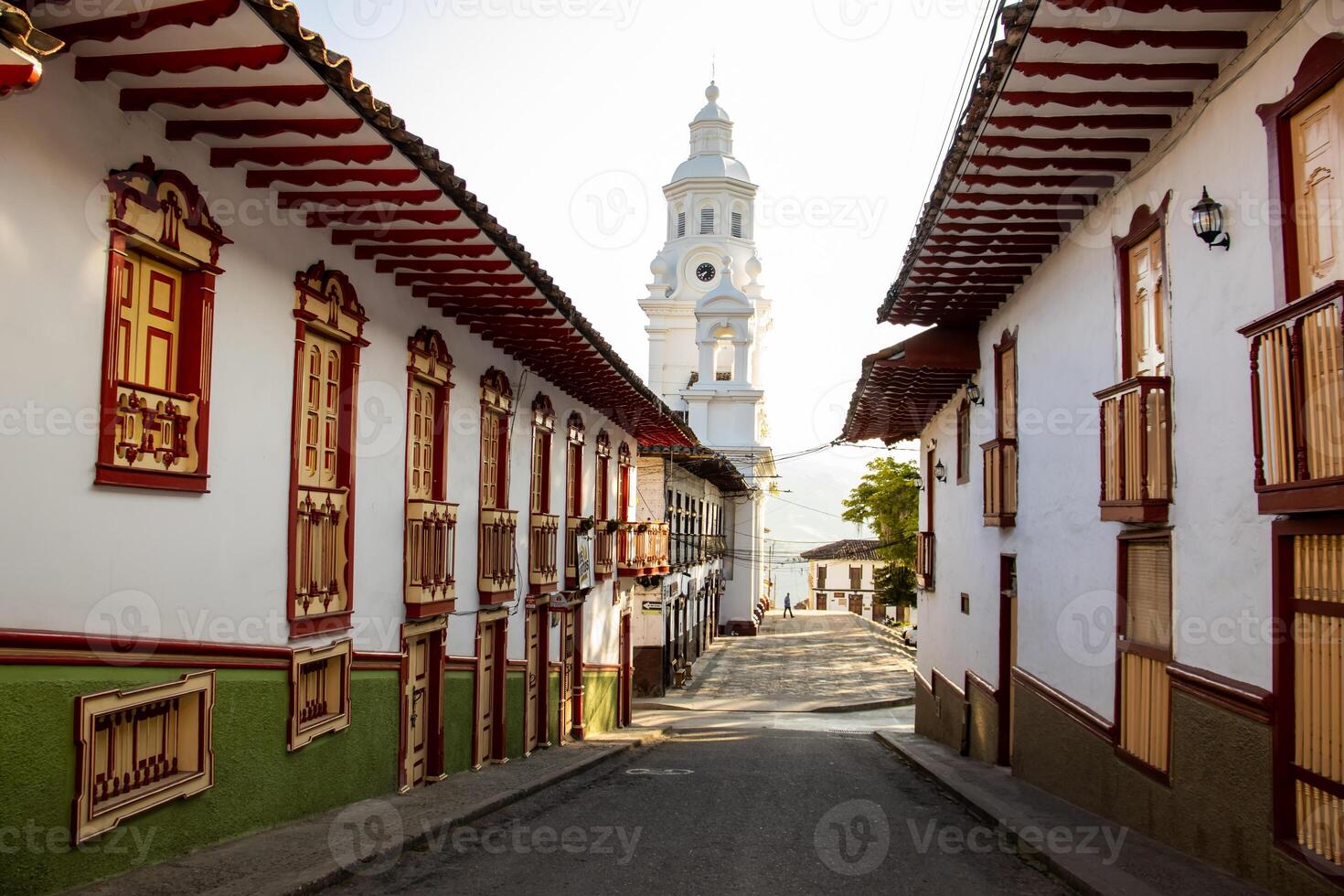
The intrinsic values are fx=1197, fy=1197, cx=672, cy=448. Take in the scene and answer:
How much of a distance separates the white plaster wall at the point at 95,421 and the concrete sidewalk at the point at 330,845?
135 centimetres

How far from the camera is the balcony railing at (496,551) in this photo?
13430mm

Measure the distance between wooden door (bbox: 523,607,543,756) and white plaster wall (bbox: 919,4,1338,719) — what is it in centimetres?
598

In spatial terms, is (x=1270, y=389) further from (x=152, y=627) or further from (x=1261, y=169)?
(x=152, y=627)

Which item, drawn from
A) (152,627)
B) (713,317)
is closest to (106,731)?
(152,627)

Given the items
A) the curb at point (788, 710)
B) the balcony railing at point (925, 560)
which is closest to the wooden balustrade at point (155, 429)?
the balcony railing at point (925, 560)

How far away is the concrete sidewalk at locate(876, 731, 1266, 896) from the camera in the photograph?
707 centimetres

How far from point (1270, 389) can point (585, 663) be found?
1466 cm

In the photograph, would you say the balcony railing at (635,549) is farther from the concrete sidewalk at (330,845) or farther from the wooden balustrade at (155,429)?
the wooden balustrade at (155,429)

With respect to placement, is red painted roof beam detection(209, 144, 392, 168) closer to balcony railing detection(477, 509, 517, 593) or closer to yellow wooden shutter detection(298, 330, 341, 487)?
yellow wooden shutter detection(298, 330, 341, 487)

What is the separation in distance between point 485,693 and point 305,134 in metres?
8.41

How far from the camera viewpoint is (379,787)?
416 inches

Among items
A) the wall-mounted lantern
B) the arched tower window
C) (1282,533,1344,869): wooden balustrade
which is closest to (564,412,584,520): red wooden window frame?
the wall-mounted lantern

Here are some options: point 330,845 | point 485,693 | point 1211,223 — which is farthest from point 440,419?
point 1211,223

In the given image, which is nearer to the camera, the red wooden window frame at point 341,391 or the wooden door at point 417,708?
the red wooden window frame at point 341,391
